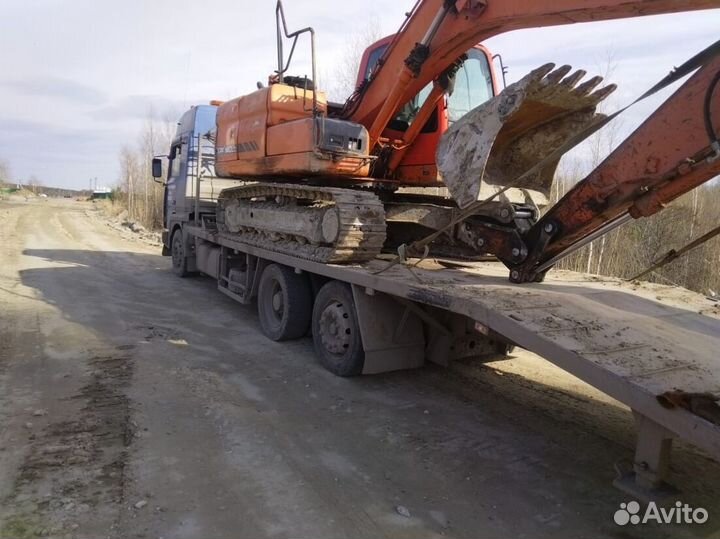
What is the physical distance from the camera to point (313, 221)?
5930 mm

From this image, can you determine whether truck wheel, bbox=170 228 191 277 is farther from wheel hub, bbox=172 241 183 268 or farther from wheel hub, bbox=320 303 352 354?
wheel hub, bbox=320 303 352 354

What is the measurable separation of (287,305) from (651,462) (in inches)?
179

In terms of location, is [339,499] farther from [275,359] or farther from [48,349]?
[48,349]

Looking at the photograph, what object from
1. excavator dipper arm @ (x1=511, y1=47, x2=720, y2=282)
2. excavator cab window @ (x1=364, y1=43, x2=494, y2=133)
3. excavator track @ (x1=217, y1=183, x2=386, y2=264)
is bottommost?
excavator track @ (x1=217, y1=183, x2=386, y2=264)

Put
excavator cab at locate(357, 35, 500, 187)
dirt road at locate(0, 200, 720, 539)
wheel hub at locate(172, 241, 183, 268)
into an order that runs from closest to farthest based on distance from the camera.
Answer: dirt road at locate(0, 200, 720, 539), excavator cab at locate(357, 35, 500, 187), wheel hub at locate(172, 241, 183, 268)

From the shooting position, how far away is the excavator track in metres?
5.42

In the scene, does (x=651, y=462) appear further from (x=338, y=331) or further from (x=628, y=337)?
(x=338, y=331)

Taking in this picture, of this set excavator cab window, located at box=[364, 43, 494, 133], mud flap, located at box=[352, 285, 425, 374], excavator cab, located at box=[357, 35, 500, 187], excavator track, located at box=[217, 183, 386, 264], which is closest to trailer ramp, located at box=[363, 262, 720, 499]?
mud flap, located at box=[352, 285, 425, 374]

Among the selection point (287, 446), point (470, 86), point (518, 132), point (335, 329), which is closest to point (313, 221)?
point (335, 329)

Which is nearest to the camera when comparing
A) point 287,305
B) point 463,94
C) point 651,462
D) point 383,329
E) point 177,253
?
point 651,462

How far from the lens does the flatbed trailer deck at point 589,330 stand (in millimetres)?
2678

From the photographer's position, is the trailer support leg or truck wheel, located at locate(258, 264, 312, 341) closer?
the trailer support leg

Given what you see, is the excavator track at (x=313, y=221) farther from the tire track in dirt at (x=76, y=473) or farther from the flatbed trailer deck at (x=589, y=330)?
the tire track in dirt at (x=76, y=473)

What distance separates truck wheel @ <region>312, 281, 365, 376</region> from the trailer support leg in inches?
113
